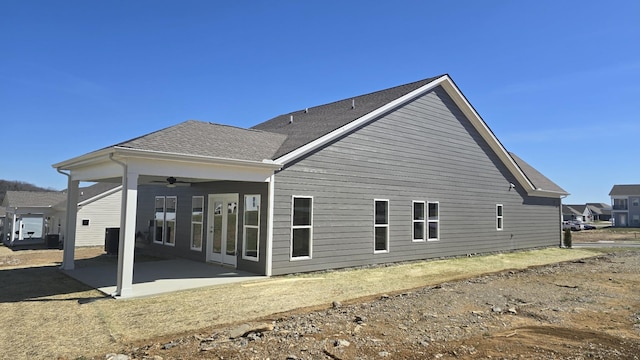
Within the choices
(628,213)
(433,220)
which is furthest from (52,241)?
(628,213)

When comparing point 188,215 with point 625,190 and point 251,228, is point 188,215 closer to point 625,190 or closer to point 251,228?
point 251,228

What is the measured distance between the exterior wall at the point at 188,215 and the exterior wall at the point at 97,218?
18.6ft

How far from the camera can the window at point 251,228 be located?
10.8 metres

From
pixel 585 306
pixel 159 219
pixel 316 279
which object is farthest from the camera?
pixel 159 219

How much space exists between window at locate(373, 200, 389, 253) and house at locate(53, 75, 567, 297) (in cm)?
4

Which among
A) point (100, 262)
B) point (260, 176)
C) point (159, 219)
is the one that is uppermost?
point (260, 176)

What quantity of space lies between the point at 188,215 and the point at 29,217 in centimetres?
1691

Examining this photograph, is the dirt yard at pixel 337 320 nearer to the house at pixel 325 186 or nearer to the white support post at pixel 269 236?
the white support post at pixel 269 236

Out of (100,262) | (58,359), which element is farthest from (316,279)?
(100,262)

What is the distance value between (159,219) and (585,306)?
14.1m

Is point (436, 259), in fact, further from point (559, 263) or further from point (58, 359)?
point (58, 359)

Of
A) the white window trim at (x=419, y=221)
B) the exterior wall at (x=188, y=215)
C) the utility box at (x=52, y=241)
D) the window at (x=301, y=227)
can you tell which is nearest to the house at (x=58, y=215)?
the utility box at (x=52, y=241)

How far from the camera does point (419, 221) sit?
14281 mm

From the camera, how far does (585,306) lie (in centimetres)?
752
